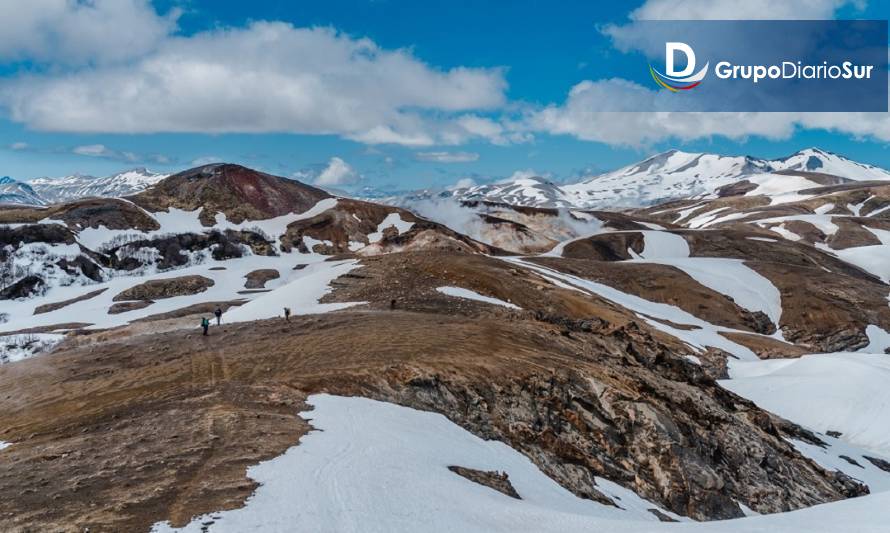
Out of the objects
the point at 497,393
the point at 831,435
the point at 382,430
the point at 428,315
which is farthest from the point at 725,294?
the point at 382,430

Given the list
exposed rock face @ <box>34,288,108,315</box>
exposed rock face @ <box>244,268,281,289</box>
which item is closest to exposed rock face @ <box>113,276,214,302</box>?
exposed rock face @ <box>34,288,108,315</box>

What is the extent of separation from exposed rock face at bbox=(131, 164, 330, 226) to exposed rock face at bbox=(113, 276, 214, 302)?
Answer: 3875 centimetres

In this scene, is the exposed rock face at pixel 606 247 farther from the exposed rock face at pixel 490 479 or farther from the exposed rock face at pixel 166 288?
the exposed rock face at pixel 490 479

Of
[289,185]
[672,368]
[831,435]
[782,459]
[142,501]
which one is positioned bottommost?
[831,435]

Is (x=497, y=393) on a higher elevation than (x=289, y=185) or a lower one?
lower

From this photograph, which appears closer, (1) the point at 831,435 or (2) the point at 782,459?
(2) the point at 782,459

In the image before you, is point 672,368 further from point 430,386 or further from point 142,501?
point 142,501

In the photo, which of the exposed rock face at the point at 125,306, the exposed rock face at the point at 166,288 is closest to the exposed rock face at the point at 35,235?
the exposed rock face at the point at 166,288

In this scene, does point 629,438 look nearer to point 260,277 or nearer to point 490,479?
point 490,479

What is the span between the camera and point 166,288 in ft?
282

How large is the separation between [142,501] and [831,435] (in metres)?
48.5

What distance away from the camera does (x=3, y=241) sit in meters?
94.6

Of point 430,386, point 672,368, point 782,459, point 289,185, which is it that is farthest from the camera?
point 289,185

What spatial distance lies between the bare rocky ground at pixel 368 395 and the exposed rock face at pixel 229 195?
102744 mm
